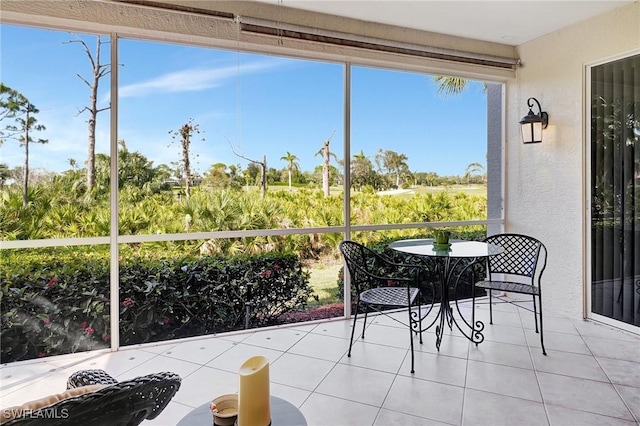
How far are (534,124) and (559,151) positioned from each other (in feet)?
1.16

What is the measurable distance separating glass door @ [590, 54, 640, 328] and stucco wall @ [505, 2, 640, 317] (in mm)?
101

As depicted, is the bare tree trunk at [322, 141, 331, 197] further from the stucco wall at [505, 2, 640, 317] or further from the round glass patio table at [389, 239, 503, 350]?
the stucco wall at [505, 2, 640, 317]

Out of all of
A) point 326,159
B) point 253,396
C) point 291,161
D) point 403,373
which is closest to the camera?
point 253,396

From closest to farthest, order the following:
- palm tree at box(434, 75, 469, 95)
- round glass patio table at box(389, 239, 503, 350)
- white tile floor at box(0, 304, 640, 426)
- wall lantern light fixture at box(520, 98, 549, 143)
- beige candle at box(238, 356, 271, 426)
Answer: beige candle at box(238, 356, 271, 426) < white tile floor at box(0, 304, 640, 426) < round glass patio table at box(389, 239, 503, 350) < wall lantern light fixture at box(520, 98, 549, 143) < palm tree at box(434, 75, 469, 95)

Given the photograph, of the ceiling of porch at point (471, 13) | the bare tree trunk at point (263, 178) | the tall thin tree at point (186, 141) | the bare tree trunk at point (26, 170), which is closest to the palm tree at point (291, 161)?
the bare tree trunk at point (263, 178)

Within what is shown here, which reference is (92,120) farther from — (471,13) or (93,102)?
(471,13)

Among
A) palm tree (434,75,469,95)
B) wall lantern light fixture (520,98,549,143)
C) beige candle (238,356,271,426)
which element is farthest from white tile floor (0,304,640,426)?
palm tree (434,75,469,95)

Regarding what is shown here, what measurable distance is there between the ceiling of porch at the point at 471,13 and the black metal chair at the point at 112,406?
9.61 ft

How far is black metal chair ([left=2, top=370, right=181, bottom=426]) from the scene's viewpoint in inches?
35.8

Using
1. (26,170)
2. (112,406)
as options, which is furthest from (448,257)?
(26,170)

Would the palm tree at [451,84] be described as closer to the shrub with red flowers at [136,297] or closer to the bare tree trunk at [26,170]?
the shrub with red flowers at [136,297]

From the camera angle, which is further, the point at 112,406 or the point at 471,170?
the point at 471,170

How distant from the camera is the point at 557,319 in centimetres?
359

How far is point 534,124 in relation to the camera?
3.82 meters
